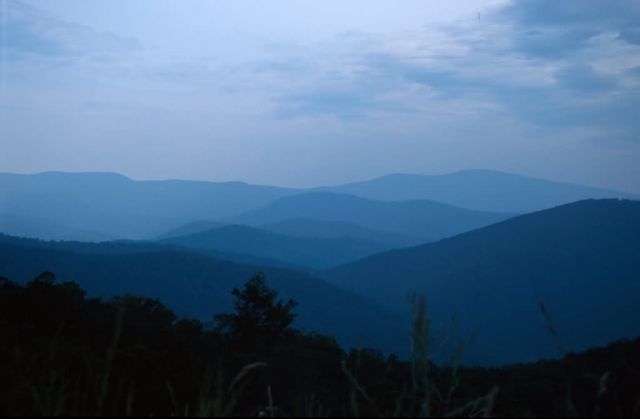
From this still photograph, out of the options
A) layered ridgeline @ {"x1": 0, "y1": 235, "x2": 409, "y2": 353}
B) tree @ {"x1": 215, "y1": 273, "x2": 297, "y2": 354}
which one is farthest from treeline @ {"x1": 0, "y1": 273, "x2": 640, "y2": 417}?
layered ridgeline @ {"x1": 0, "y1": 235, "x2": 409, "y2": 353}

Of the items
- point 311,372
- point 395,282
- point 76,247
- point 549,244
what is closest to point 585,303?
point 549,244

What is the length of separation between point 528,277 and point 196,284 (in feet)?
235

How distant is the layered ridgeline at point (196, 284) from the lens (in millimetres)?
101750

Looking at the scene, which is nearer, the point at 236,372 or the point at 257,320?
the point at 236,372

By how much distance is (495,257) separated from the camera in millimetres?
147250

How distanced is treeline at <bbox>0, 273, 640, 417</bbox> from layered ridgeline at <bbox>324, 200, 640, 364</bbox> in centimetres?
7572

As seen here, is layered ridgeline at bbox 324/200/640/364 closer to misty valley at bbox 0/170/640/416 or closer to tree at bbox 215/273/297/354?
misty valley at bbox 0/170/640/416

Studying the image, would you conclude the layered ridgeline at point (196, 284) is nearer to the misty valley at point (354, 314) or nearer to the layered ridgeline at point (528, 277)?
the misty valley at point (354, 314)

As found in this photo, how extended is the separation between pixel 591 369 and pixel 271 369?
11966 millimetres

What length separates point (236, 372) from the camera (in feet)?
38.1

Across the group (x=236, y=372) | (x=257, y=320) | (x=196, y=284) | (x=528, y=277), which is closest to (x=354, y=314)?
(x=196, y=284)

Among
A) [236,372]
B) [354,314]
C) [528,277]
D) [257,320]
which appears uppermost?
[528,277]

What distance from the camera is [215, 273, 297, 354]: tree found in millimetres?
28625

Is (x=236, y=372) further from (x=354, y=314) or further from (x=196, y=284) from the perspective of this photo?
(x=196, y=284)
